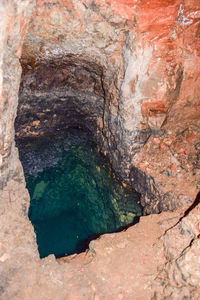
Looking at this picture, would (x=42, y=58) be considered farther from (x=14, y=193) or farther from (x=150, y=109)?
(x=14, y=193)

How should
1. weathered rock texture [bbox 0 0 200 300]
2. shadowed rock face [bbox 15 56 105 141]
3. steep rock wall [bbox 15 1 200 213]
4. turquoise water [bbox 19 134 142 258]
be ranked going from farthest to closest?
turquoise water [bbox 19 134 142 258]
shadowed rock face [bbox 15 56 105 141]
steep rock wall [bbox 15 1 200 213]
weathered rock texture [bbox 0 0 200 300]

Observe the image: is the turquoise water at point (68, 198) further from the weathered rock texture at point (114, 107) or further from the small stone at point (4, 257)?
the small stone at point (4, 257)

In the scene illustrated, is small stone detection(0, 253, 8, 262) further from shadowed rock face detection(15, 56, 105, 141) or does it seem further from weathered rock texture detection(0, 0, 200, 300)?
shadowed rock face detection(15, 56, 105, 141)

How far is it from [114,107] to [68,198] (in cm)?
199

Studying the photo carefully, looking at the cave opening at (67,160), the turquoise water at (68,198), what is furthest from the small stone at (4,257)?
the turquoise water at (68,198)

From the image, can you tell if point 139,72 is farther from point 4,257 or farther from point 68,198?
point 68,198

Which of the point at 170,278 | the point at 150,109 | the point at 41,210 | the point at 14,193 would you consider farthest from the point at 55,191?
the point at 170,278

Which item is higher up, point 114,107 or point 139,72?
point 139,72

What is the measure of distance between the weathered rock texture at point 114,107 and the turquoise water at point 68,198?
1.81 ft

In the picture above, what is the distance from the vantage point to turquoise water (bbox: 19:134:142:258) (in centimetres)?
348

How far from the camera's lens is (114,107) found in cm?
262

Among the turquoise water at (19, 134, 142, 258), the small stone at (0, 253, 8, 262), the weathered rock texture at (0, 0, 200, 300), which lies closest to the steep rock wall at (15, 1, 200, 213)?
the weathered rock texture at (0, 0, 200, 300)

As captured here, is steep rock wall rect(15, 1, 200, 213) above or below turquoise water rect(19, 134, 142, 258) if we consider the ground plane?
above

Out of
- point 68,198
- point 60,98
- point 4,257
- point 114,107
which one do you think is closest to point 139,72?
point 114,107
